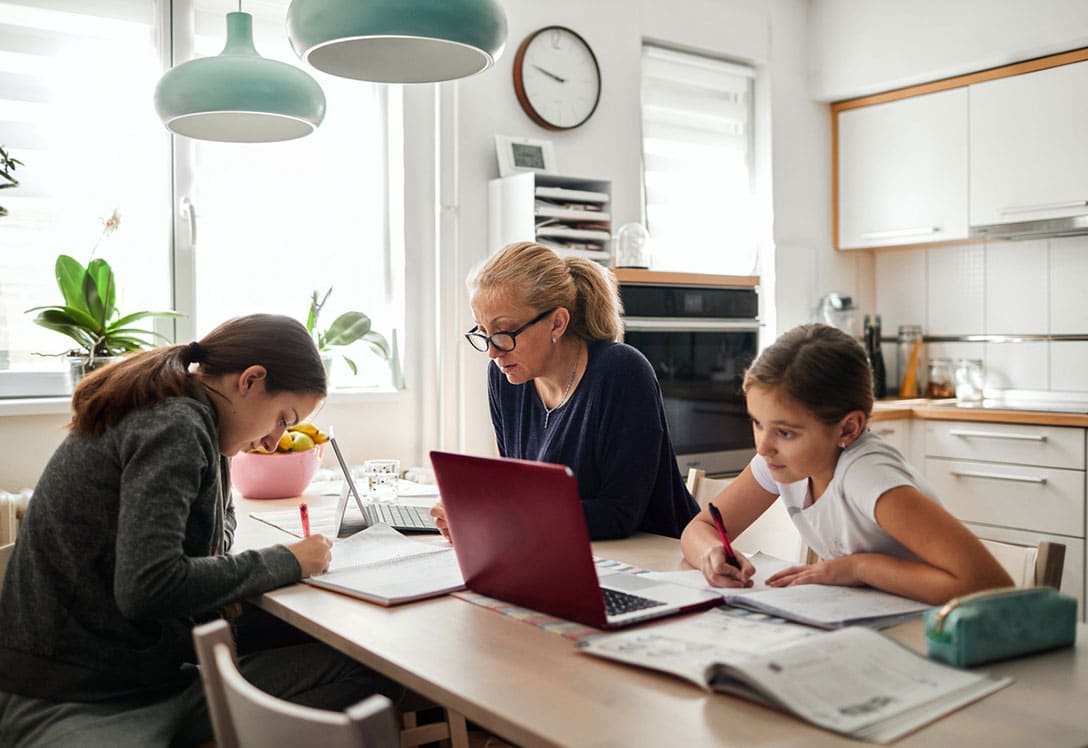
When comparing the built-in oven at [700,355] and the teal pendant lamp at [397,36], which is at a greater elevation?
the teal pendant lamp at [397,36]

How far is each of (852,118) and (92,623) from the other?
3.93 meters

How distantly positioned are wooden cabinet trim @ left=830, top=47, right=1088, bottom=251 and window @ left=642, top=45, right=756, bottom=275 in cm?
42

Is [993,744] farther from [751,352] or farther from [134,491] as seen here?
[751,352]

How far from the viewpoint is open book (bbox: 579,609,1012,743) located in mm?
927

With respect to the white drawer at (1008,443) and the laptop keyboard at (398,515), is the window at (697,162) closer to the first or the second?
the white drawer at (1008,443)

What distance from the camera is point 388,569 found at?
161 cm

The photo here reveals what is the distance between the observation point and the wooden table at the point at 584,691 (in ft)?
2.97

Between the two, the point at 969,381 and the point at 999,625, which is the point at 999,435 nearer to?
the point at 969,381

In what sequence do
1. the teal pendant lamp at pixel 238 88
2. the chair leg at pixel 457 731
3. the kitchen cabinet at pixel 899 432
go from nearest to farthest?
the chair leg at pixel 457 731, the teal pendant lamp at pixel 238 88, the kitchen cabinet at pixel 899 432

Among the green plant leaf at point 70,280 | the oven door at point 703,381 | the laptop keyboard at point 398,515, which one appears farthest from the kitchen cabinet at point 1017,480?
the green plant leaf at point 70,280

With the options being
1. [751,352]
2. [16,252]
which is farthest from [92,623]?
[751,352]

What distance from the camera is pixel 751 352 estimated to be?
12.4 ft

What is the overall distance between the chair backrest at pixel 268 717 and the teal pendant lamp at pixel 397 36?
40.3 inches

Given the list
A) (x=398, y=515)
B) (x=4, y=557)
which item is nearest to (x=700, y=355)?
(x=398, y=515)
